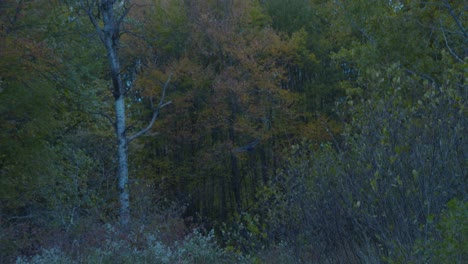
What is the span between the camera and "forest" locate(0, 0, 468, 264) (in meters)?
6.73

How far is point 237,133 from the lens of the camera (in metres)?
30.7

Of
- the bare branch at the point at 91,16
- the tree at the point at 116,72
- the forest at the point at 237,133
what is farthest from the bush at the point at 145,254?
the bare branch at the point at 91,16

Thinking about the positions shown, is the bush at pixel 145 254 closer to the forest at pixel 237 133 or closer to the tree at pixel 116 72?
the forest at pixel 237 133

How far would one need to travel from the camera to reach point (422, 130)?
7086mm

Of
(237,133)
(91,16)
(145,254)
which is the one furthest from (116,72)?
(237,133)

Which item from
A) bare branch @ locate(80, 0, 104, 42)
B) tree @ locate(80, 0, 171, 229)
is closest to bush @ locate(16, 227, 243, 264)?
tree @ locate(80, 0, 171, 229)

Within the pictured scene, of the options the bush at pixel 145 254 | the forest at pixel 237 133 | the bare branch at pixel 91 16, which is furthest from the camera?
the bare branch at pixel 91 16

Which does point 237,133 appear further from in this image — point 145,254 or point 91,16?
point 145,254

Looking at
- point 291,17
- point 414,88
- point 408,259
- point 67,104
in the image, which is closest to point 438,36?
point 414,88

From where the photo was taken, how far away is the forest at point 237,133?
6.73 metres

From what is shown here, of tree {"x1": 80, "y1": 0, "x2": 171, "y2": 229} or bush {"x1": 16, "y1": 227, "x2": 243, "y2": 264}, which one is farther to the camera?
tree {"x1": 80, "y1": 0, "x2": 171, "y2": 229}

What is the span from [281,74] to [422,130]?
24.0 meters

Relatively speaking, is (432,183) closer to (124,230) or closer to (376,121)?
(376,121)

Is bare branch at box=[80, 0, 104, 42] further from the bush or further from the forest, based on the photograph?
the bush
